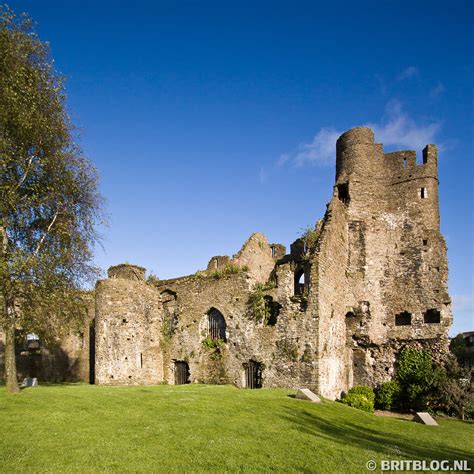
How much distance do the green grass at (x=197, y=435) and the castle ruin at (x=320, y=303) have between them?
17.6 feet

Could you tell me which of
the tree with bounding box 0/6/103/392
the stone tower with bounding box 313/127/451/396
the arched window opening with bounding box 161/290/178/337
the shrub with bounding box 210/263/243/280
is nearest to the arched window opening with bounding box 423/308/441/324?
the stone tower with bounding box 313/127/451/396

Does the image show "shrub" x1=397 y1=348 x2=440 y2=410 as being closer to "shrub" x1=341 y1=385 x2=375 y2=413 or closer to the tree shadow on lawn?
"shrub" x1=341 y1=385 x2=375 y2=413

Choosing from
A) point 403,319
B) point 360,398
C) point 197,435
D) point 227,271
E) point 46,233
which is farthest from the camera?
point 403,319

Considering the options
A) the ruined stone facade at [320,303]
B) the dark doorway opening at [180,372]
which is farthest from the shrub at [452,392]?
the dark doorway opening at [180,372]

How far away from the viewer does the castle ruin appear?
24734 mm

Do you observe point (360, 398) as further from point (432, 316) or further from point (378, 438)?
point (378, 438)

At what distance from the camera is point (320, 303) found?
24188 millimetres

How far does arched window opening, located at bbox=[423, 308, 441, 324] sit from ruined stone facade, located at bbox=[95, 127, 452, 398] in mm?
57

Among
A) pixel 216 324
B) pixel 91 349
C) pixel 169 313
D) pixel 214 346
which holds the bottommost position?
pixel 91 349

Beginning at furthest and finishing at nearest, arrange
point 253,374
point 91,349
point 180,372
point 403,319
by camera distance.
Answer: point 91,349, point 403,319, point 180,372, point 253,374

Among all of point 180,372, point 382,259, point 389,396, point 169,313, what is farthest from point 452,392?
point 169,313

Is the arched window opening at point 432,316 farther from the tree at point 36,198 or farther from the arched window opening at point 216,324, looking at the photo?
the tree at point 36,198

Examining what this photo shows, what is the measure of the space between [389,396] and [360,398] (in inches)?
135

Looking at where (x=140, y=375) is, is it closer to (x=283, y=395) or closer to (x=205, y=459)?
(x=283, y=395)
